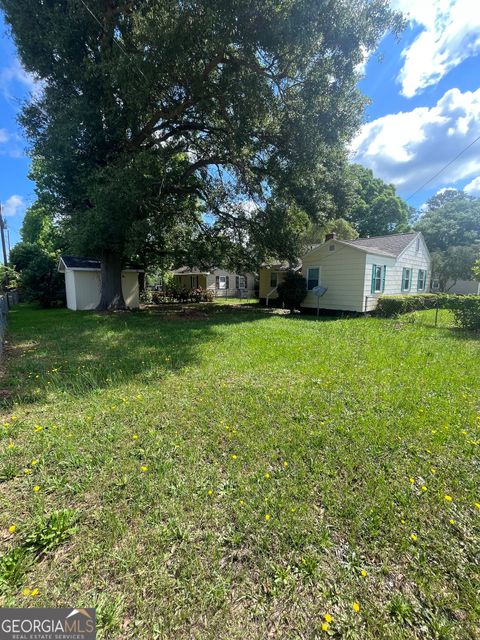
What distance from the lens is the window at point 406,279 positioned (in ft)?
53.3

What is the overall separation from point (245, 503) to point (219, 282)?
3074cm

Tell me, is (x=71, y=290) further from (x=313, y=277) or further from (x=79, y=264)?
(x=313, y=277)

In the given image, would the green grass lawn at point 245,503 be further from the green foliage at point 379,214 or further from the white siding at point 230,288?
the green foliage at point 379,214

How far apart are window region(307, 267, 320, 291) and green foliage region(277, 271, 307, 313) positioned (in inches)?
10.7

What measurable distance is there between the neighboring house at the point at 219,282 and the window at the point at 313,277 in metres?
13.9

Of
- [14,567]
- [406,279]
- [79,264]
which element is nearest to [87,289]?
[79,264]

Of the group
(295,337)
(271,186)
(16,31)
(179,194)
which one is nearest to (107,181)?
(179,194)

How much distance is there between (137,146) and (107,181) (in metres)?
2.85

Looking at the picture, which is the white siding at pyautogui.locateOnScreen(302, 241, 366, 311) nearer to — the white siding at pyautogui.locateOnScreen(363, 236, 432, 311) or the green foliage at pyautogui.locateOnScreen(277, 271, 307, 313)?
the white siding at pyautogui.locateOnScreen(363, 236, 432, 311)

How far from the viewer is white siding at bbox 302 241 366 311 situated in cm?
1320

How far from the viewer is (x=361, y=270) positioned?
13.0 m

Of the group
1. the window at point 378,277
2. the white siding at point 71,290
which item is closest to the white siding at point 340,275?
the window at point 378,277

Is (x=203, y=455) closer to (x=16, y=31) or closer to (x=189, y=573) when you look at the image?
(x=189, y=573)

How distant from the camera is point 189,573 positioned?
173cm
